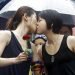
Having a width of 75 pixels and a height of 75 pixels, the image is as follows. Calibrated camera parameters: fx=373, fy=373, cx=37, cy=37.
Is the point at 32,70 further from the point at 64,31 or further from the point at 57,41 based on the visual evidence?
the point at 64,31

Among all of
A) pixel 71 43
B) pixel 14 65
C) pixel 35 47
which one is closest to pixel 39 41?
pixel 35 47

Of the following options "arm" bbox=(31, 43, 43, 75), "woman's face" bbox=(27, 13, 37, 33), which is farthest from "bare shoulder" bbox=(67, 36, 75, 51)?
"woman's face" bbox=(27, 13, 37, 33)

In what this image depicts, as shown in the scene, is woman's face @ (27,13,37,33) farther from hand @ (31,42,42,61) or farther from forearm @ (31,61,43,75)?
forearm @ (31,61,43,75)

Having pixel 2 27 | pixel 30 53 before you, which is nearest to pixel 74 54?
pixel 30 53

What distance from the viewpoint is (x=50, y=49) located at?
4750 millimetres

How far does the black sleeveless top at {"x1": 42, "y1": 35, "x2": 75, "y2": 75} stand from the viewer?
15.0 ft

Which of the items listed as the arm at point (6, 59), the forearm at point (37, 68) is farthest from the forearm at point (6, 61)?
the forearm at point (37, 68)

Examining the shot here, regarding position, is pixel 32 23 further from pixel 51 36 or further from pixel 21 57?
pixel 21 57

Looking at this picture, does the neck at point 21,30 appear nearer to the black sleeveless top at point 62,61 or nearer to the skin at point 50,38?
the skin at point 50,38

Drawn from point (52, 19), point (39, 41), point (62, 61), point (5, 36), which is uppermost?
point (52, 19)

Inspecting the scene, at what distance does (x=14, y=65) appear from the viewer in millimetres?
4805

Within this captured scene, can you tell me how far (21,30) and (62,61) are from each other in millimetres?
747

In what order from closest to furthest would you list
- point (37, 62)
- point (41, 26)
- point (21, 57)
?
A: point (21, 57), point (41, 26), point (37, 62)

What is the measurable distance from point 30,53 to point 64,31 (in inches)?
64.2
